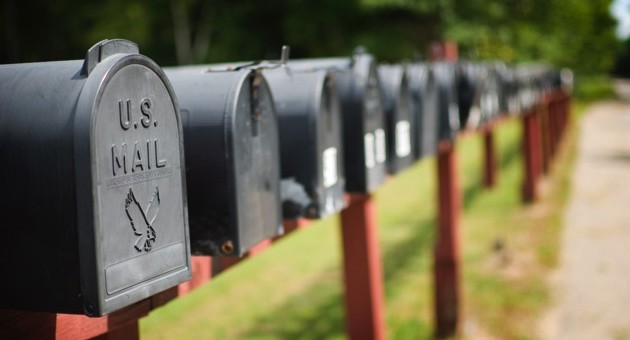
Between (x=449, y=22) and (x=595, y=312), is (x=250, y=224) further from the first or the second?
(x=449, y=22)

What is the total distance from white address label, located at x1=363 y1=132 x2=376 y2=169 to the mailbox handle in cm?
138

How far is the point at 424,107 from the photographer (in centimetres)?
366

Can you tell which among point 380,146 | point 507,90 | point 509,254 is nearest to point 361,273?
point 380,146

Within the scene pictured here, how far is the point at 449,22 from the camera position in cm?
2286

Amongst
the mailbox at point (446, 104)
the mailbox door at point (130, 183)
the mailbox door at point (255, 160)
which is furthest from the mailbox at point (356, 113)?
the mailbox at point (446, 104)

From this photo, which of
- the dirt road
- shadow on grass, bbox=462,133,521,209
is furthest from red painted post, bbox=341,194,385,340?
shadow on grass, bbox=462,133,521,209

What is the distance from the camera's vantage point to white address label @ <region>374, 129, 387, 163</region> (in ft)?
9.11

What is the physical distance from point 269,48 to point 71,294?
85.6ft

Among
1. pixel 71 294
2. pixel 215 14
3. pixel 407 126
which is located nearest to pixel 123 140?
pixel 71 294

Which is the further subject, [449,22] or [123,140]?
[449,22]

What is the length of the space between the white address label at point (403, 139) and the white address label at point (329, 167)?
2.70 feet

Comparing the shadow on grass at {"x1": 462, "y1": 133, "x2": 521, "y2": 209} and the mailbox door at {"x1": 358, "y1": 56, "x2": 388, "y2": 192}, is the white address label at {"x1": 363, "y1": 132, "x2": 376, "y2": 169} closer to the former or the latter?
the mailbox door at {"x1": 358, "y1": 56, "x2": 388, "y2": 192}

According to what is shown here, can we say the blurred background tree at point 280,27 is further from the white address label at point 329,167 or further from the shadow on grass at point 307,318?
the white address label at point 329,167

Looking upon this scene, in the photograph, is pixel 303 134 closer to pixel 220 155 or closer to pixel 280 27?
pixel 220 155
